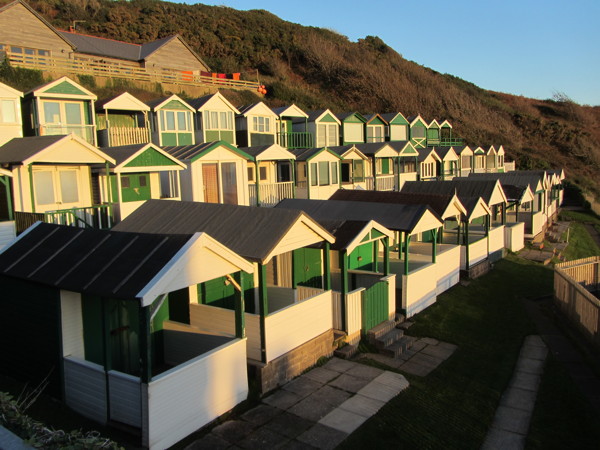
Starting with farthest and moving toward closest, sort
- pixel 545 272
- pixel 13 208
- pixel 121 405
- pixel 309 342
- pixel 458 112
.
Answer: pixel 458 112
pixel 545 272
pixel 13 208
pixel 309 342
pixel 121 405

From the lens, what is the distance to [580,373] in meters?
12.3

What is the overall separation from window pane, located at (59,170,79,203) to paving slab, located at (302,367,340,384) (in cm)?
1051

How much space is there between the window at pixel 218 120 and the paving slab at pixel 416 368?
20.5 m

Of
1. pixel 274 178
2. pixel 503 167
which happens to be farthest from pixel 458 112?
pixel 274 178

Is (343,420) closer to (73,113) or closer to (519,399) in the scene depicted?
(519,399)

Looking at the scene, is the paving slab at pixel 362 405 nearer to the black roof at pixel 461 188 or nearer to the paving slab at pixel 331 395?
the paving slab at pixel 331 395

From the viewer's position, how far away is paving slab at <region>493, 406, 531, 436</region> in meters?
9.40

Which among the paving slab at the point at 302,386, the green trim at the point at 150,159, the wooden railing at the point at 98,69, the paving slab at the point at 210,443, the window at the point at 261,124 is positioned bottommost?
the paving slab at the point at 302,386

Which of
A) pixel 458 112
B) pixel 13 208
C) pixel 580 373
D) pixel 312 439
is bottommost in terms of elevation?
pixel 580 373

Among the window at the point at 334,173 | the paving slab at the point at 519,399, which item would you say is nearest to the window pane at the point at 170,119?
the window at the point at 334,173

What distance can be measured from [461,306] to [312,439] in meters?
10.5

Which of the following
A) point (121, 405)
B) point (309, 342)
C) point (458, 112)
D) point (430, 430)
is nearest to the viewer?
point (121, 405)

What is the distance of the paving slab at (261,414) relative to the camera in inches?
349

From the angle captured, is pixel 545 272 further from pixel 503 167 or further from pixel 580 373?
pixel 503 167
